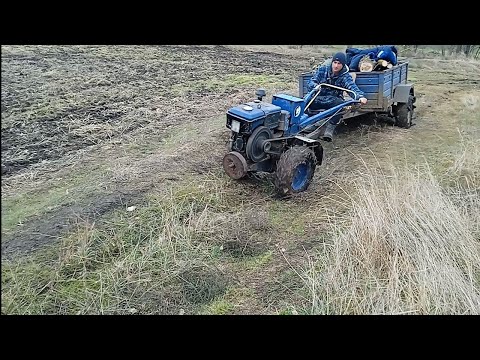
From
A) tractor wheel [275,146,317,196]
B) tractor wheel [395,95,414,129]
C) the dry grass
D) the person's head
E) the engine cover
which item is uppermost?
the person's head

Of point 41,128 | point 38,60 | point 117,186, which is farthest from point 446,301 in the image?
point 38,60

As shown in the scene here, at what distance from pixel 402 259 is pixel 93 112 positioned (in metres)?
5.62

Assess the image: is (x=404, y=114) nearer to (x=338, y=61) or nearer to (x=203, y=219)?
(x=338, y=61)

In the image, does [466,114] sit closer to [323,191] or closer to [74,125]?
[323,191]

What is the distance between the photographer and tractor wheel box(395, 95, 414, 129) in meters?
7.94

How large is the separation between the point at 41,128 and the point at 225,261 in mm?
3661

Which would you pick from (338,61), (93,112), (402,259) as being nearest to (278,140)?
(338,61)

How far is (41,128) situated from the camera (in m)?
6.18

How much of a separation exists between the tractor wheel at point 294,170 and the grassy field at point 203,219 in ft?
0.49

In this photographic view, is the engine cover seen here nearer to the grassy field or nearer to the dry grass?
the grassy field

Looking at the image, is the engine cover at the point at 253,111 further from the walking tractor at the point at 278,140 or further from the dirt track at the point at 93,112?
the dirt track at the point at 93,112

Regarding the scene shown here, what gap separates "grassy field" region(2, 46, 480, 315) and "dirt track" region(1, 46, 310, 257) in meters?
0.03

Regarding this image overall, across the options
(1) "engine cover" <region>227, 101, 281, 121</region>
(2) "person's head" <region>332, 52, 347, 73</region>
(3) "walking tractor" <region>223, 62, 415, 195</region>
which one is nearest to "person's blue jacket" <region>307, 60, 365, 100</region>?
(2) "person's head" <region>332, 52, 347, 73</region>

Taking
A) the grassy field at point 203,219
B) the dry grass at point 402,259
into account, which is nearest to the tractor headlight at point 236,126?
the grassy field at point 203,219
